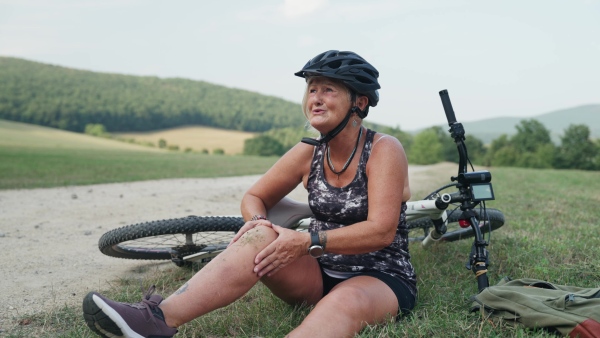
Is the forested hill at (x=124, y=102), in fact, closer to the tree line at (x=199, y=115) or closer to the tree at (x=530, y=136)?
the tree line at (x=199, y=115)

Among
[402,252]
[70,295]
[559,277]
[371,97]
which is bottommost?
[70,295]

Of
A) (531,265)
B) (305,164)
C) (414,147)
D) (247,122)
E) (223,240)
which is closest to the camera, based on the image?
(305,164)

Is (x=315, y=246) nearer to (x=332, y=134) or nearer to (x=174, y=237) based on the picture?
(x=332, y=134)

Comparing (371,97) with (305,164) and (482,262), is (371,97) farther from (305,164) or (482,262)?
(482,262)

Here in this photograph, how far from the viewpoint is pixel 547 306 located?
9.99 feet

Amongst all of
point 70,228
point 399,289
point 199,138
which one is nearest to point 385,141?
point 399,289

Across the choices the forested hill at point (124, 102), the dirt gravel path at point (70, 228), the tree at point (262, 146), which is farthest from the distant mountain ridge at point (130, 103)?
the dirt gravel path at point (70, 228)

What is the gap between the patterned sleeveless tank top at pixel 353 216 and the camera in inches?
128

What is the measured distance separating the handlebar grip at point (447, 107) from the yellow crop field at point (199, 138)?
47500mm

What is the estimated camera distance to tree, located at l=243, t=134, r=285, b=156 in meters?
56.6

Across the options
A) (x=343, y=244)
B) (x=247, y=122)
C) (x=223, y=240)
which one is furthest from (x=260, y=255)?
(x=247, y=122)

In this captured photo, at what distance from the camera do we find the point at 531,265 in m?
4.62

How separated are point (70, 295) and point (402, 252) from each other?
2532 mm

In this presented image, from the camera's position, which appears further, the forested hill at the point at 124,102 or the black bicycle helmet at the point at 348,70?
the forested hill at the point at 124,102
